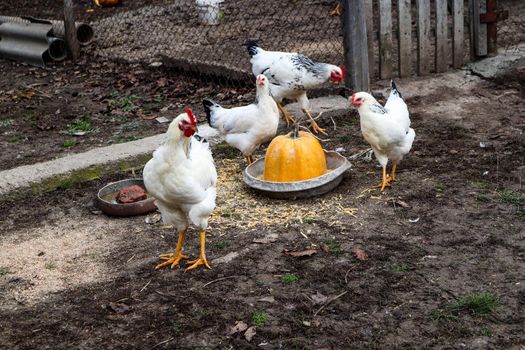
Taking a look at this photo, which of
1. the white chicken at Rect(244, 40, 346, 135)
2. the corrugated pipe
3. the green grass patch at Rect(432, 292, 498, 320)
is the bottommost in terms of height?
the green grass patch at Rect(432, 292, 498, 320)

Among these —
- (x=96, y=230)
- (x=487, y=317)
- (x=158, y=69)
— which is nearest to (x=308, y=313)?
(x=487, y=317)

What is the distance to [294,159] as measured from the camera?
5785 mm

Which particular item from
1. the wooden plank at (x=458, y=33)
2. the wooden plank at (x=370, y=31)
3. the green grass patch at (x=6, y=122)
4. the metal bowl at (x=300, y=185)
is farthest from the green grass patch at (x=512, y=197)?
the green grass patch at (x=6, y=122)

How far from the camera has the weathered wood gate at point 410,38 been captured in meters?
7.75

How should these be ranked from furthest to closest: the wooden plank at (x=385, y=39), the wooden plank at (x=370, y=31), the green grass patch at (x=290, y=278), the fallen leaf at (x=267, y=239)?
the wooden plank at (x=385, y=39), the wooden plank at (x=370, y=31), the fallen leaf at (x=267, y=239), the green grass patch at (x=290, y=278)

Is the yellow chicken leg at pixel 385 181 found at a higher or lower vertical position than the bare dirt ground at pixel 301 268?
higher

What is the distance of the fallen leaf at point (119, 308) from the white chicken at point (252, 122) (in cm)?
224

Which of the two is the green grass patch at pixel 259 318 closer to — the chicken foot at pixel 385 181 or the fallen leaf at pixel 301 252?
the fallen leaf at pixel 301 252

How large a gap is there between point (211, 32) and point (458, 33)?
3516 mm

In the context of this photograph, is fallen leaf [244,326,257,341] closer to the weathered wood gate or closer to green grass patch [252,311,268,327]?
green grass patch [252,311,268,327]

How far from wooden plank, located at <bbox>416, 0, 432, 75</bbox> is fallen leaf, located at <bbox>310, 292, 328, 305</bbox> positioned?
4.74 meters

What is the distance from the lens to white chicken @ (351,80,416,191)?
570cm

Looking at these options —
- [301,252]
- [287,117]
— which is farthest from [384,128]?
[287,117]

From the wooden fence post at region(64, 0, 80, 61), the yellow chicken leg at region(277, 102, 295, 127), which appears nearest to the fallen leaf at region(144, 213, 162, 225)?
the yellow chicken leg at region(277, 102, 295, 127)
